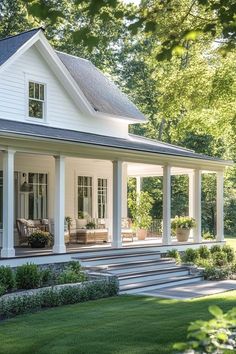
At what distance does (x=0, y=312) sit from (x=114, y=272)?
15.3ft

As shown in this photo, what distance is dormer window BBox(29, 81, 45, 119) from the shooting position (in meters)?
16.6

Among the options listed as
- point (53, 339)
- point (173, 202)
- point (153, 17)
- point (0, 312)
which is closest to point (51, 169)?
point (0, 312)

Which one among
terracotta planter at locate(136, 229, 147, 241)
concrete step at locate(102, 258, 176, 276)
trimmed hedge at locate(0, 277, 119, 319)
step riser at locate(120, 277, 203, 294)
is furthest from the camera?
terracotta planter at locate(136, 229, 147, 241)

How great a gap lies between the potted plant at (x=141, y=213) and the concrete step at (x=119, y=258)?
4.37 meters

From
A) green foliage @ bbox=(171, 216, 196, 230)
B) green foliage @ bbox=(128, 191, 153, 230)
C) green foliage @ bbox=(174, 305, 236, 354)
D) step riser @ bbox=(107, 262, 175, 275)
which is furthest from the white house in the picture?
green foliage @ bbox=(174, 305, 236, 354)

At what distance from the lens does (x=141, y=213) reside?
2152 cm

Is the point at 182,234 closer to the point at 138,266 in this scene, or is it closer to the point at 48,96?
the point at 138,266

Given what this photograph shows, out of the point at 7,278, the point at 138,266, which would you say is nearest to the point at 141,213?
the point at 138,266

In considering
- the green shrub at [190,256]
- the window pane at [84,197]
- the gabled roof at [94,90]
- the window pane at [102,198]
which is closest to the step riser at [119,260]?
the green shrub at [190,256]

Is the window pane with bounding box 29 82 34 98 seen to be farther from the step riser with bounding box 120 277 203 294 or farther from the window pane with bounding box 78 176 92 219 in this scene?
the step riser with bounding box 120 277 203 294

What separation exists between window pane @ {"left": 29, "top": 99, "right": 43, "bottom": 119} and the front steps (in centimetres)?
463

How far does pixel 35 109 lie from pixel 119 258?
203 inches

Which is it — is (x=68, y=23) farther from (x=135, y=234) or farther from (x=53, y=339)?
(x=53, y=339)

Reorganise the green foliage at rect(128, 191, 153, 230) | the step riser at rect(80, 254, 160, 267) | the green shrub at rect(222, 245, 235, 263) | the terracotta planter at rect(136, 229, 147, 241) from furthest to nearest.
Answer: the terracotta planter at rect(136, 229, 147, 241)
the green foliage at rect(128, 191, 153, 230)
the green shrub at rect(222, 245, 235, 263)
the step riser at rect(80, 254, 160, 267)
